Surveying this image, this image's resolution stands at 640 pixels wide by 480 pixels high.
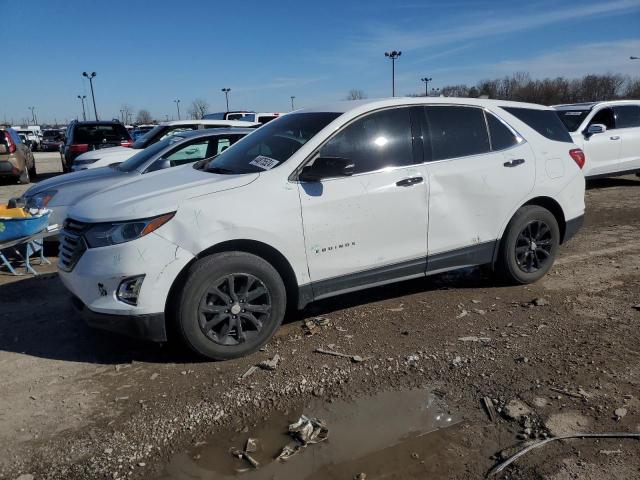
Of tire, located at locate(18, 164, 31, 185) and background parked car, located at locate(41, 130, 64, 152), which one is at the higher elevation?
background parked car, located at locate(41, 130, 64, 152)

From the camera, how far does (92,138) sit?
13523 millimetres

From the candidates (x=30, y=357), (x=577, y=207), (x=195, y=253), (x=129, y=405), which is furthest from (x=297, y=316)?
(x=577, y=207)

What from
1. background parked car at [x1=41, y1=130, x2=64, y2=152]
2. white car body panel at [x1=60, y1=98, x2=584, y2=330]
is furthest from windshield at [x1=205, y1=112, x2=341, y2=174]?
background parked car at [x1=41, y1=130, x2=64, y2=152]

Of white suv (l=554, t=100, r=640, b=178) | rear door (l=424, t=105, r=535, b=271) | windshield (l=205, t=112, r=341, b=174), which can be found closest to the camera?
windshield (l=205, t=112, r=341, b=174)

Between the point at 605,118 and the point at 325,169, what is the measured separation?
10041 millimetres

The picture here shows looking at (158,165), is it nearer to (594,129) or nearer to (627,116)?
(594,129)

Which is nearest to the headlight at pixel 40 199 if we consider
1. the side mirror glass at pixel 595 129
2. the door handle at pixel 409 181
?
the door handle at pixel 409 181

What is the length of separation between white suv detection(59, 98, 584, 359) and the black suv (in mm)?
9522

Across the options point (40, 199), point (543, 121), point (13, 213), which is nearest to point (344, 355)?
point (543, 121)

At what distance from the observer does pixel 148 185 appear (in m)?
4.23

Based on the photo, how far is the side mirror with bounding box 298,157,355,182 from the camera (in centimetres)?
398

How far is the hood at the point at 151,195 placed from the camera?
3.69 metres

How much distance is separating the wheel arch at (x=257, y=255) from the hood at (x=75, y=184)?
3.58m

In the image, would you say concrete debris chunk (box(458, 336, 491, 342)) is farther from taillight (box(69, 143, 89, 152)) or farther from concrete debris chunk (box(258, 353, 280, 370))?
taillight (box(69, 143, 89, 152))
